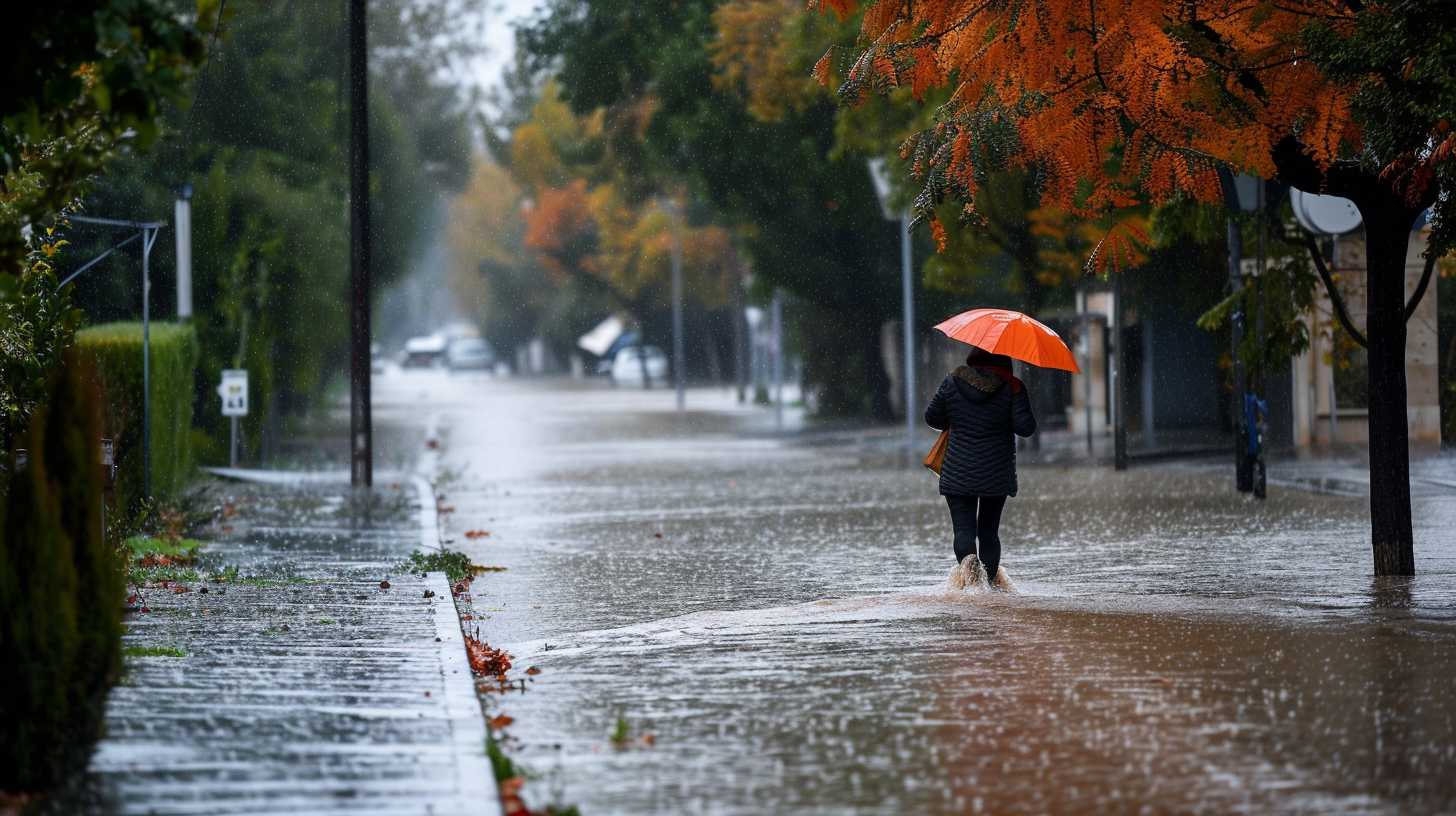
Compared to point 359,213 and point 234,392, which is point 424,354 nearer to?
point 234,392

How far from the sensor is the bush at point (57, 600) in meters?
6.68

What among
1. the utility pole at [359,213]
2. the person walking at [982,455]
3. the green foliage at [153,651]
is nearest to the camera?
the green foliage at [153,651]

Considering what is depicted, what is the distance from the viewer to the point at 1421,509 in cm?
1830

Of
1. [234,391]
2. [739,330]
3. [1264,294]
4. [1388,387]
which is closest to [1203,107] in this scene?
[1388,387]

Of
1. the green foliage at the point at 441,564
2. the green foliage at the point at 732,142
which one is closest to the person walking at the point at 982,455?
the green foliage at the point at 441,564

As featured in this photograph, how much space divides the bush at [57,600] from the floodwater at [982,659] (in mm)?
1550

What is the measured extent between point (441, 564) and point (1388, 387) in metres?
6.49

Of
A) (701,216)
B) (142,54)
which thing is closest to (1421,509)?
(142,54)

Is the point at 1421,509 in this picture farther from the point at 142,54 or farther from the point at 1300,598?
the point at 142,54

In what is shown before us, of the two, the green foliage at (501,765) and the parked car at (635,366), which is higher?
the parked car at (635,366)

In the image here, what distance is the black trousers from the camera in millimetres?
12398

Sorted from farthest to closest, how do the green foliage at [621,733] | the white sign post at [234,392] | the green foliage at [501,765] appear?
the white sign post at [234,392] < the green foliage at [621,733] < the green foliage at [501,765]

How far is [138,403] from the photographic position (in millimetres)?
17922

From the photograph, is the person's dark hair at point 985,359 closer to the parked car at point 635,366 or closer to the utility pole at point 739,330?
the utility pole at point 739,330
